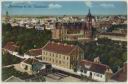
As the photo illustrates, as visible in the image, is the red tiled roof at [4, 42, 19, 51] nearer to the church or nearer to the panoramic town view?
the panoramic town view

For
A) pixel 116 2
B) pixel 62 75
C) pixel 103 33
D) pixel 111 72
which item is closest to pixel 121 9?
pixel 116 2

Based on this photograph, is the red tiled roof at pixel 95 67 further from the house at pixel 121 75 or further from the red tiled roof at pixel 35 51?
the red tiled roof at pixel 35 51

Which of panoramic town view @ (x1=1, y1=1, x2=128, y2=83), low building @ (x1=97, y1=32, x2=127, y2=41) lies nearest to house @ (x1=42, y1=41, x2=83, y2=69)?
panoramic town view @ (x1=1, y1=1, x2=128, y2=83)

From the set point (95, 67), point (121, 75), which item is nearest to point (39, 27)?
point (95, 67)

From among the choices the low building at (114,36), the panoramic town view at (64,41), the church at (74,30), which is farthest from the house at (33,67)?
the low building at (114,36)

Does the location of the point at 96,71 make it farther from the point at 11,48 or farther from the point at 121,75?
the point at 11,48

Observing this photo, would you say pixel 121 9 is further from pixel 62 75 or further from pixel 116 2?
pixel 62 75
